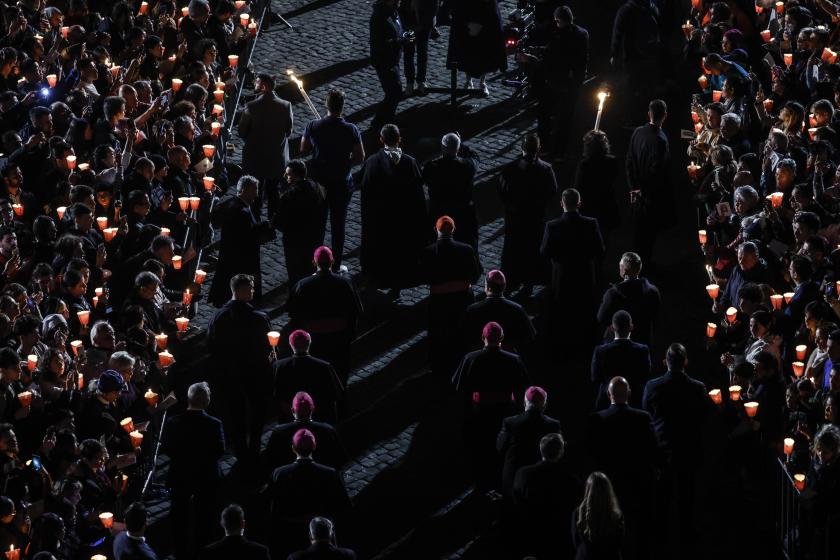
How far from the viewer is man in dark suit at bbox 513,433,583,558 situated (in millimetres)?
16641

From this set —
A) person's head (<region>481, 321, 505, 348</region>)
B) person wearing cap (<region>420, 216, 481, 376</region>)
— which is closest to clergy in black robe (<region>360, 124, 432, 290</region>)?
person wearing cap (<region>420, 216, 481, 376</region>)

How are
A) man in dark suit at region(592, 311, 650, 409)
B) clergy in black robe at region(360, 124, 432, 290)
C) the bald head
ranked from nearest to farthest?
1. the bald head
2. man in dark suit at region(592, 311, 650, 409)
3. clergy in black robe at region(360, 124, 432, 290)

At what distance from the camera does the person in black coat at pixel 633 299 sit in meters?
19.5

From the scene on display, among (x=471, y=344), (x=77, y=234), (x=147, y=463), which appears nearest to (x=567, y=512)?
(x=471, y=344)

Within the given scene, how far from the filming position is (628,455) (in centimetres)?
1730

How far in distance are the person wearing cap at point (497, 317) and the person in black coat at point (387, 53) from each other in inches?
A: 261

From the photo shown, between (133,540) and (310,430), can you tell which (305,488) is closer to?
(310,430)

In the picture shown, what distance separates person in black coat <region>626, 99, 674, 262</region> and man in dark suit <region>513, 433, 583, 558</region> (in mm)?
5761

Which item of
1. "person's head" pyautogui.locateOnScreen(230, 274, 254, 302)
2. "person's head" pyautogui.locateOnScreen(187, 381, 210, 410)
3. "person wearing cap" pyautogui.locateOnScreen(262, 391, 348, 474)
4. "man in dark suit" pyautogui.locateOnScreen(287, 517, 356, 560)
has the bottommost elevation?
"person wearing cap" pyautogui.locateOnScreen(262, 391, 348, 474)

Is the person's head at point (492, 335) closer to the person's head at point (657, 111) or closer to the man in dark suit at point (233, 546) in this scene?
the man in dark suit at point (233, 546)

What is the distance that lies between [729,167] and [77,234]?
6.84 meters

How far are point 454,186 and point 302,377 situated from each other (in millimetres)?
4089

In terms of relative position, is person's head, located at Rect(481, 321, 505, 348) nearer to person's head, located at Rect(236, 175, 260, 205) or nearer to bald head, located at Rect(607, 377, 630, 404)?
bald head, located at Rect(607, 377, 630, 404)

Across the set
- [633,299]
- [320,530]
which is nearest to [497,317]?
[633,299]
